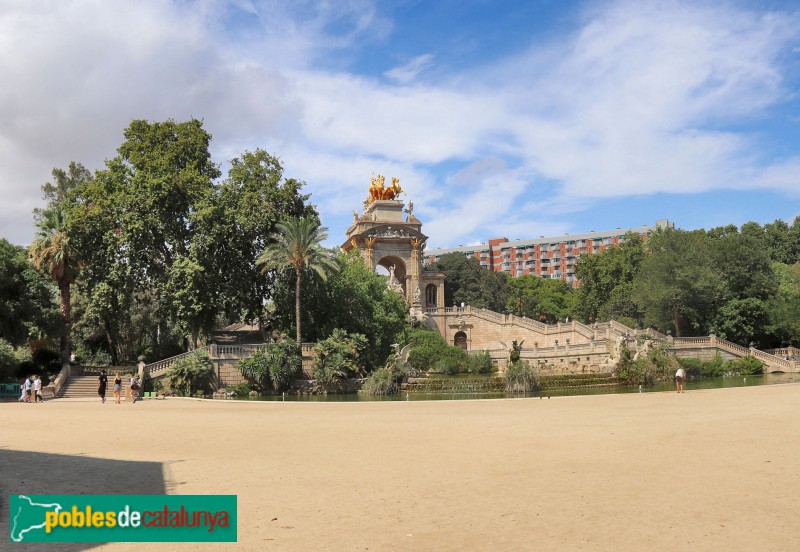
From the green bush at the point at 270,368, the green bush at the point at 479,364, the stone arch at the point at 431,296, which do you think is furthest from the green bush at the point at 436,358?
the stone arch at the point at 431,296

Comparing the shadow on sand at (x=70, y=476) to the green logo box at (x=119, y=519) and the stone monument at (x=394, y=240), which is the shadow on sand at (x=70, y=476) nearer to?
the green logo box at (x=119, y=519)

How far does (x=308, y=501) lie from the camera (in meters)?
9.60

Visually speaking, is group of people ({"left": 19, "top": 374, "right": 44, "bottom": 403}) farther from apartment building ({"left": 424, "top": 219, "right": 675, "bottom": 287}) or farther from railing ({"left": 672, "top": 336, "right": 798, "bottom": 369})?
apartment building ({"left": 424, "top": 219, "right": 675, "bottom": 287})

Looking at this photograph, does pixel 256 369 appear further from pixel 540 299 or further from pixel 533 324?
pixel 540 299

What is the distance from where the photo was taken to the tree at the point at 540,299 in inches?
3489

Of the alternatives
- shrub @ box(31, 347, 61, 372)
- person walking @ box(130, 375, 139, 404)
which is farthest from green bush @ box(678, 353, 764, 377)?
shrub @ box(31, 347, 61, 372)

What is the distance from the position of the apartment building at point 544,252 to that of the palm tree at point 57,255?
103 meters

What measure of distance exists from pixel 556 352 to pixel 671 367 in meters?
10.0

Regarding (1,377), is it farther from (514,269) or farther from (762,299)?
(514,269)

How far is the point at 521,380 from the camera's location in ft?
119

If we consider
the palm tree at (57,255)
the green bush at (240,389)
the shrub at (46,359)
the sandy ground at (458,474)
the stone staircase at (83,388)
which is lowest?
the sandy ground at (458,474)

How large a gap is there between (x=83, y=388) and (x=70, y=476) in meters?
27.0

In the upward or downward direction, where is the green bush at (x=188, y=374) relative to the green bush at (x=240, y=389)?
upward

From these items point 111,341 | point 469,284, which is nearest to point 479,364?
point 111,341
